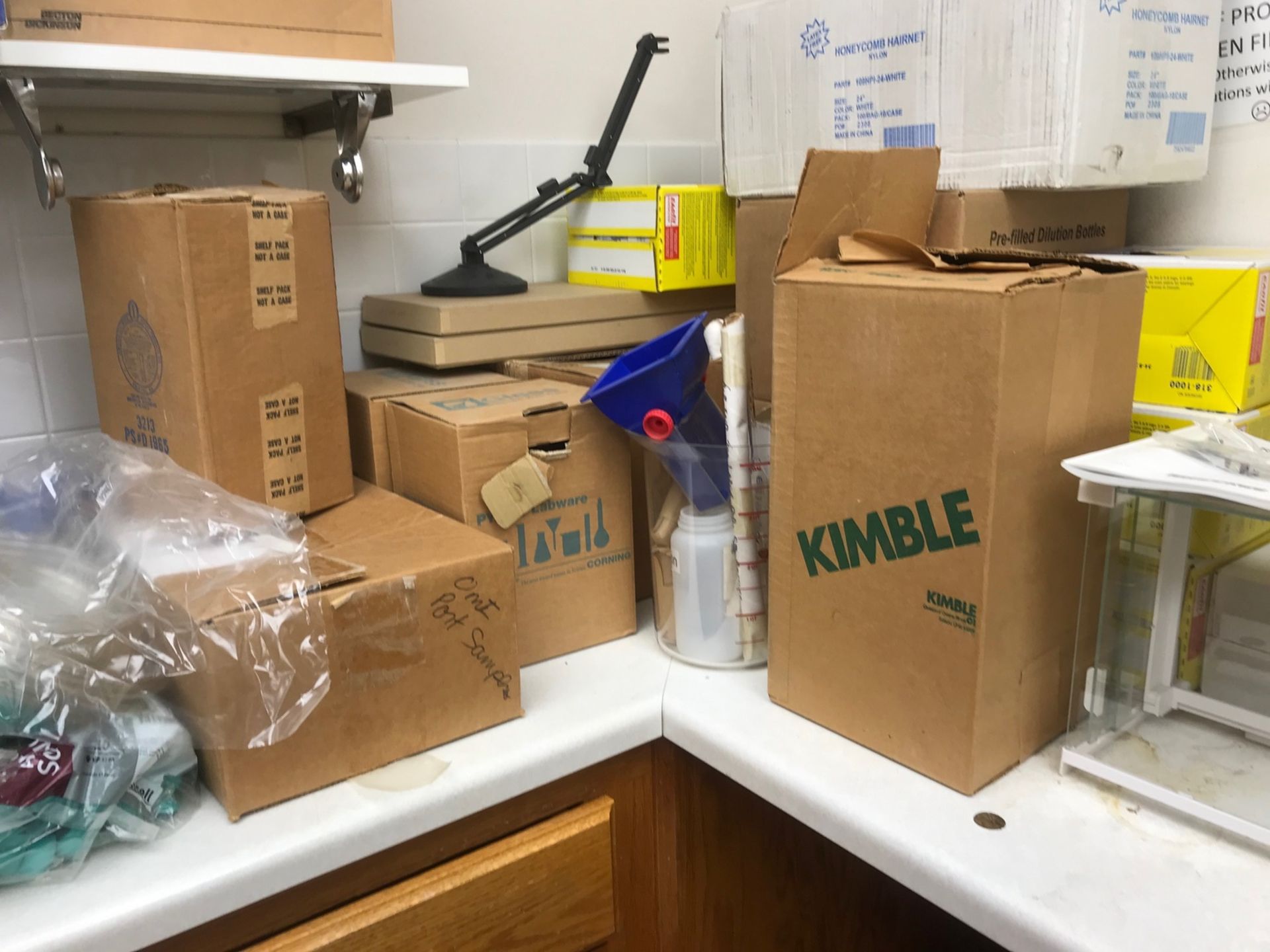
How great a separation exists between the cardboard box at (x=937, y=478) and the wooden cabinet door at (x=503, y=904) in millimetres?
267

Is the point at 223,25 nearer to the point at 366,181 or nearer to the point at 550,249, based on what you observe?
the point at 366,181

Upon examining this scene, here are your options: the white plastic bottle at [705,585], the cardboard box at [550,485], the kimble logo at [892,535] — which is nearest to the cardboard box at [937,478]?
the kimble logo at [892,535]

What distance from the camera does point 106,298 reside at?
99cm

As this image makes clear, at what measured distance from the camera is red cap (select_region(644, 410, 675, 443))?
3.30 feet

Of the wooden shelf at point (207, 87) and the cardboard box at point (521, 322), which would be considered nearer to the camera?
the wooden shelf at point (207, 87)

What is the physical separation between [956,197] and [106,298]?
892 mm

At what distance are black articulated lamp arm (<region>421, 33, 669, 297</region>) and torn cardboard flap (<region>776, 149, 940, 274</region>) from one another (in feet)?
1.72

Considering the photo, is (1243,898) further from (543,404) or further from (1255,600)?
(543,404)

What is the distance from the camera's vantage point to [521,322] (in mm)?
1301

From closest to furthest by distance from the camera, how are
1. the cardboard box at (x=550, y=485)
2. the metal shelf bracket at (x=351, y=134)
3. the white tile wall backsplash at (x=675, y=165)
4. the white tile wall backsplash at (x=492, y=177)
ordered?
the cardboard box at (x=550, y=485), the metal shelf bracket at (x=351, y=134), the white tile wall backsplash at (x=492, y=177), the white tile wall backsplash at (x=675, y=165)

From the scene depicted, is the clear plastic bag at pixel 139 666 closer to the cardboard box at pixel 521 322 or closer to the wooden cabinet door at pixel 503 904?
the wooden cabinet door at pixel 503 904

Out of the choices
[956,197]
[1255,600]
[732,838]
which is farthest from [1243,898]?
[956,197]

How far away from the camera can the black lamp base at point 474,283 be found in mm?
1361

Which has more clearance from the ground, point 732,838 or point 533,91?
point 533,91
